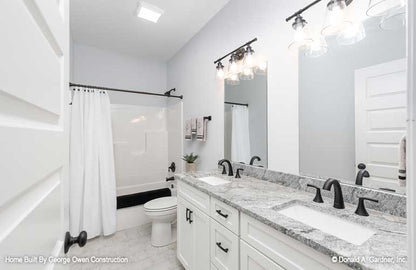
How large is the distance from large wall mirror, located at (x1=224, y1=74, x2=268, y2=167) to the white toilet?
92 cm

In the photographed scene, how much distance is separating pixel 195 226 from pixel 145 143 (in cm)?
201

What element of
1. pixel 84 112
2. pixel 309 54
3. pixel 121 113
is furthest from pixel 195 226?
pixel 121 113

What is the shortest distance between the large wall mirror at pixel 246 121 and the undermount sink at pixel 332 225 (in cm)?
57

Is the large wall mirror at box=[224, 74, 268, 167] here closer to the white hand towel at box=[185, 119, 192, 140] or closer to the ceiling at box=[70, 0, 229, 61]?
the white hand towel at box=[185, 119, 192, 140]

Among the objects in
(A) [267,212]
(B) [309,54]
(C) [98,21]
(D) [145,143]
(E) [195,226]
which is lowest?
(E) [195,226]

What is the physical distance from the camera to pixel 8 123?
0.95 feet

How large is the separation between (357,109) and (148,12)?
211 cm

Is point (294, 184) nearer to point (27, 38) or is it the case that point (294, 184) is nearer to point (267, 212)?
point (267, 212)

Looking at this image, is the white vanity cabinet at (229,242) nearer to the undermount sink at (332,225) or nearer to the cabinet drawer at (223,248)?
the cabinet drawer at (223,248)

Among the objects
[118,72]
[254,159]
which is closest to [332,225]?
[254,159]

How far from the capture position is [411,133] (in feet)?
1.05

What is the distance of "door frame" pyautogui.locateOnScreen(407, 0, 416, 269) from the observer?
0.31m

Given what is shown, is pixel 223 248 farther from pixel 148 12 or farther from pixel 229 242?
pixel 148 12

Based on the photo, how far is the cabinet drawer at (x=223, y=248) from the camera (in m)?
1.01
